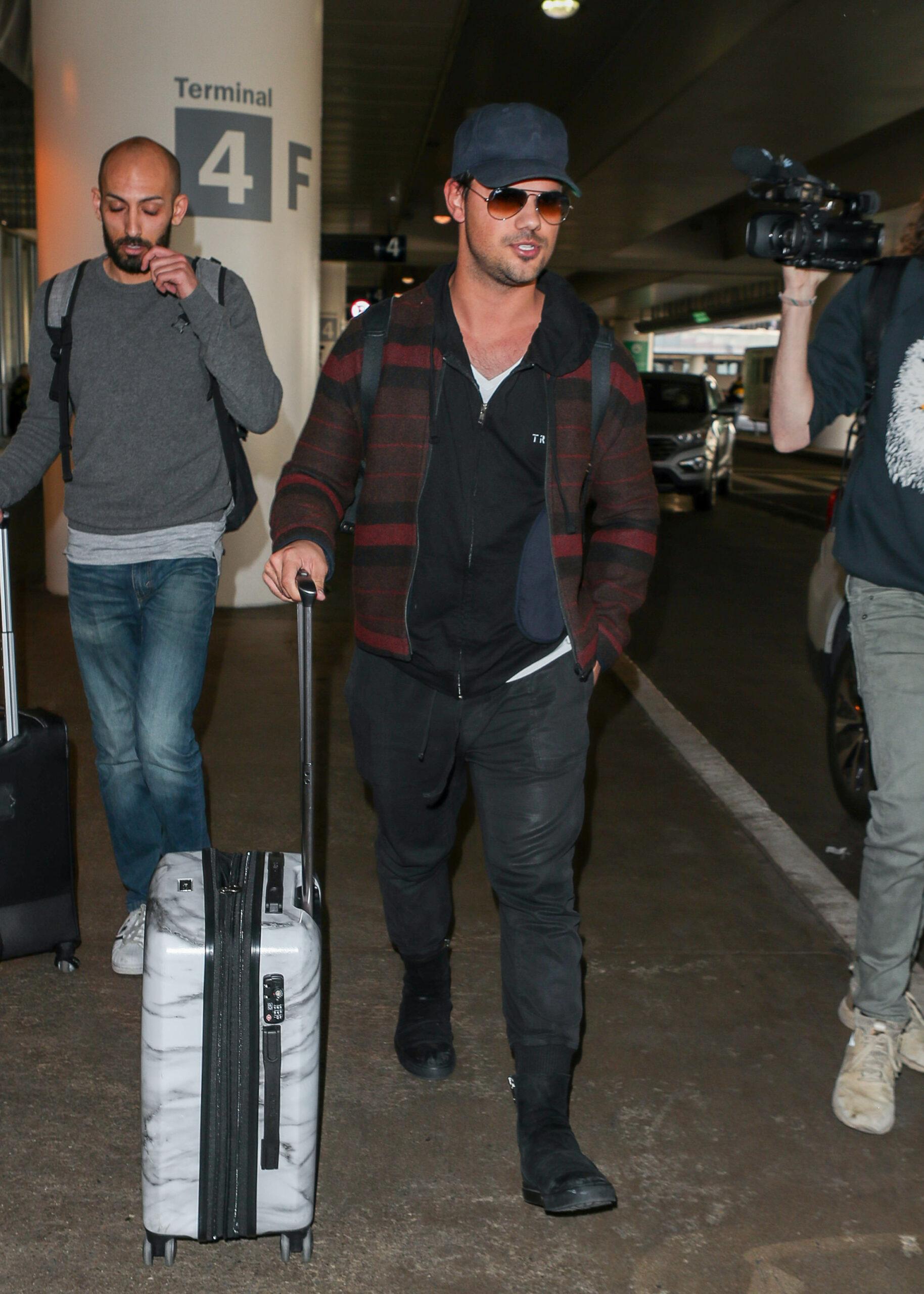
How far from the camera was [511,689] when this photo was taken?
2.98 m

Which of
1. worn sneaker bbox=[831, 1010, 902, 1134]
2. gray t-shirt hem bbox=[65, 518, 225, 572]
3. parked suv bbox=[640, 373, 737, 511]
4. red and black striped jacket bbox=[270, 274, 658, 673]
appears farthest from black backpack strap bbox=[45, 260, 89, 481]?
parked suv bbox=[640, 373, 737, 511]

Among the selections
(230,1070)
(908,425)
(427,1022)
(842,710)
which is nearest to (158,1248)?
(230,1070)

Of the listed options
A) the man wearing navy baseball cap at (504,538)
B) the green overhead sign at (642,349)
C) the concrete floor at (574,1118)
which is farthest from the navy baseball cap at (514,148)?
the green overhead sign at (642,349)

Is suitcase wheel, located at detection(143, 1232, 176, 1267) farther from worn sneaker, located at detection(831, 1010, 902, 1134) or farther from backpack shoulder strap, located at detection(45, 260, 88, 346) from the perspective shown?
backpack shoulder strap, located at detection(45, 260, 88, 346)

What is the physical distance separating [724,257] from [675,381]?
18009mm

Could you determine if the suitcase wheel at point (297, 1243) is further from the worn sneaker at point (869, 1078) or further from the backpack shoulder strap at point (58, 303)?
the backpack shoulder strap at point (58, 303)

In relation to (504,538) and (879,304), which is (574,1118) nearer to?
(504,538)

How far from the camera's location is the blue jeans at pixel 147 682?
3.67 metres

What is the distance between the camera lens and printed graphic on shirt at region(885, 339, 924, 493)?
3176 millimetres

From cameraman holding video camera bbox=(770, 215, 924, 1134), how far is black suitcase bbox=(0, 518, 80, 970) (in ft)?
6.83

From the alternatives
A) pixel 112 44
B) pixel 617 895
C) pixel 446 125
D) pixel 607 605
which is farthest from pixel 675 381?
pixel 607 605

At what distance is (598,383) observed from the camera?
9.71ft

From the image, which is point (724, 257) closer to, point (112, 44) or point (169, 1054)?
point (112, 44)

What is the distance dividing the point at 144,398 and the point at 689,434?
16490 millimetres
